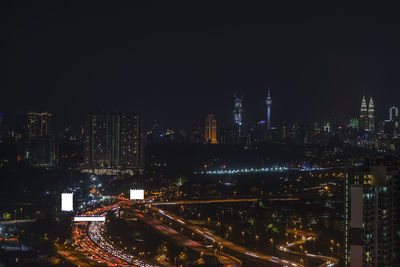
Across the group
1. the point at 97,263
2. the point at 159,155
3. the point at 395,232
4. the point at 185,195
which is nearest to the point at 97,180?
the point at 185,195

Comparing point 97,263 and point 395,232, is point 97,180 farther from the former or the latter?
point 395,232

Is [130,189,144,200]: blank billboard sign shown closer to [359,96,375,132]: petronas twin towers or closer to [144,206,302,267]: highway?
[144,206,302,267]: highway

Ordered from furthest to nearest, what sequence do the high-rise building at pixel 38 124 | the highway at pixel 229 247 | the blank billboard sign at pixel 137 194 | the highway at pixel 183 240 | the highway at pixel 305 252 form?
the high-rise building at pixel 38 124
the blank billboard sign at pixel 137 194
the highway at pixel 183 240
the highway at pixel 229 247
the highway at pixel 305 252

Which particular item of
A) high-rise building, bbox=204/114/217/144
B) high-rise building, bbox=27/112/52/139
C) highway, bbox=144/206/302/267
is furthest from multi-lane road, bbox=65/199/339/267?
high-rise building, bbox=204/114/217/144

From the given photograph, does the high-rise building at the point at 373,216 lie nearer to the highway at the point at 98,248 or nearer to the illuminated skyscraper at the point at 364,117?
the highway at the point at 98,248

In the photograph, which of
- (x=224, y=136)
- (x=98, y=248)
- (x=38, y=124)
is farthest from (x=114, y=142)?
(x=98, y=248)

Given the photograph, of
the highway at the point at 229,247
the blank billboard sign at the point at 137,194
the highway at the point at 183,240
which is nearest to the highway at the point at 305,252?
the highway at the point at 229,247
